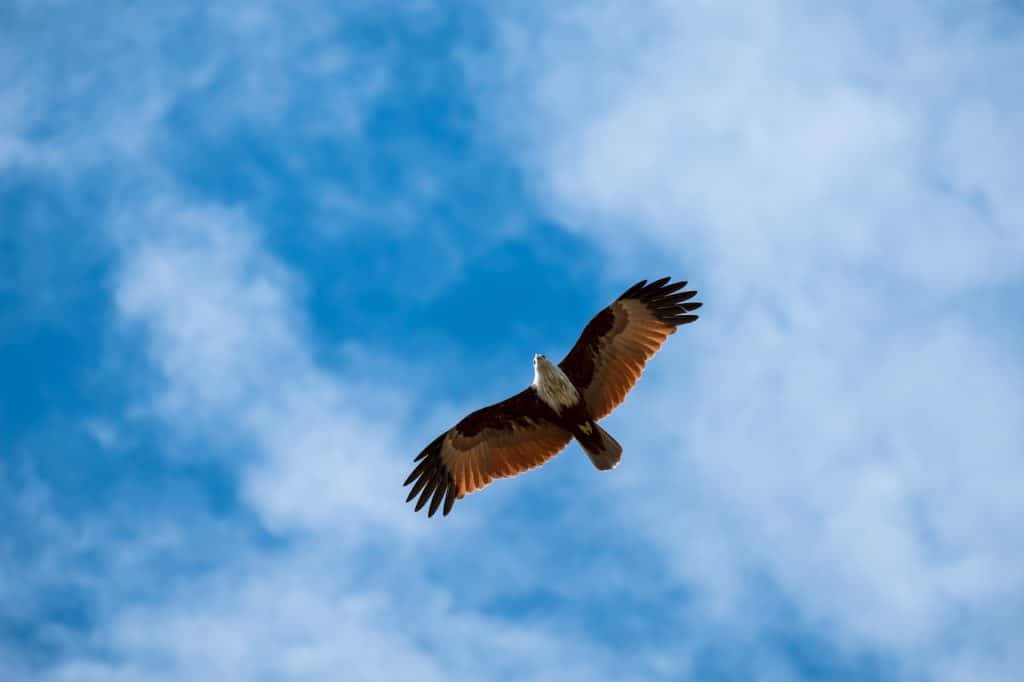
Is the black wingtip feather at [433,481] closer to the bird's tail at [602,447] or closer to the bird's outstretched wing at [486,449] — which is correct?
the bird's outstretched wing at [486,449]

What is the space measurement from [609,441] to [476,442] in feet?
7.05

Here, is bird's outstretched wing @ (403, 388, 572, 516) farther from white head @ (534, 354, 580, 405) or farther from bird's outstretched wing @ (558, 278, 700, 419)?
bird's outstretched wing @ (558, 278, 700, 419)

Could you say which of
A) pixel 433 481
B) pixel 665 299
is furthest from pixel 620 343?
pixel 433 481

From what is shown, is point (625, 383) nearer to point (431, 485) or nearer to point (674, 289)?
point (674, 289)

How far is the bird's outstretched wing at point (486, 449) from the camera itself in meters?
17.5

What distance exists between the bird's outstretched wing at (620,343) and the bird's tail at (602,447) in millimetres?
296

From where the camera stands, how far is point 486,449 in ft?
58.7

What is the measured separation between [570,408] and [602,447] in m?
0.73

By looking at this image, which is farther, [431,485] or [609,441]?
[431,485]

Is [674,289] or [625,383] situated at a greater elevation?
[674,289]

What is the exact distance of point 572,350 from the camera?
56.6ft

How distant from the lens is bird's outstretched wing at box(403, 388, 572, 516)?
17.5 m

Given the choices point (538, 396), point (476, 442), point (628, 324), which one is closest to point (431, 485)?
point (476, 442)

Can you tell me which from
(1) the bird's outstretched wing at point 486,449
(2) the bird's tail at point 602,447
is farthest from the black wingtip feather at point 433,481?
(2) the bird's tail at point 602,447
